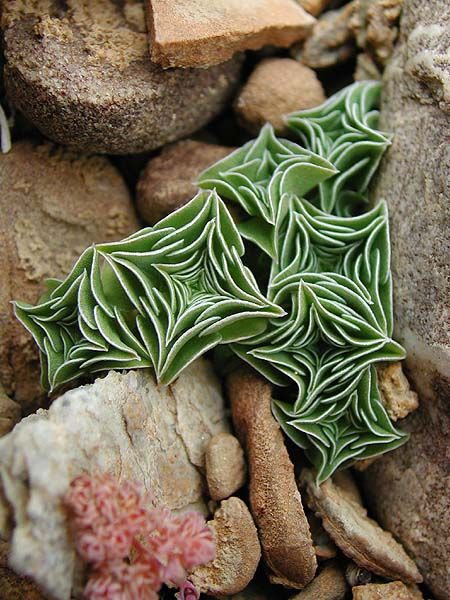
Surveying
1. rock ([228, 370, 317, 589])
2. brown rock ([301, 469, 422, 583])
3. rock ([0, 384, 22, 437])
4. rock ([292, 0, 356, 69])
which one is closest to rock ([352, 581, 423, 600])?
brown rock ([301, 469, 422, 583])

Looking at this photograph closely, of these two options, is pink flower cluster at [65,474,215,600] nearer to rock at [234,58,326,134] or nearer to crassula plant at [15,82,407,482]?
crassula plant at [15,82,407,482]

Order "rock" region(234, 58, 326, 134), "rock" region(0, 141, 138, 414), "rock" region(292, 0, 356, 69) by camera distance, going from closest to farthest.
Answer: "rock" region(0, 141, 138, 414) → "rock" region(234, 58, 326, 134) → "rock" region(292, 0, 356, 69)

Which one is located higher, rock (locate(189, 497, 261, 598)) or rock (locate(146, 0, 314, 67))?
rock (locate(146, 0, 314, 67))

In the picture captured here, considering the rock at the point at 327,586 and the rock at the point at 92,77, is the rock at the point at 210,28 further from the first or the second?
the rock at the point at 327,586

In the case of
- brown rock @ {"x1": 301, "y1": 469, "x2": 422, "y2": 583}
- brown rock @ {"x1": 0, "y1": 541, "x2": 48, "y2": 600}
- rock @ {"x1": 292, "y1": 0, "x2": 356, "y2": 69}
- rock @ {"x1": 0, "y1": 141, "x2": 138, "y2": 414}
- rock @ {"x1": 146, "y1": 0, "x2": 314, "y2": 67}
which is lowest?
brown rock @ {"x1": 301, "y1": 469, "x2": 422, "y2": 583}

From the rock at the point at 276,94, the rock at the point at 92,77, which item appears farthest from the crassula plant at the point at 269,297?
the rock at the point at 92,77

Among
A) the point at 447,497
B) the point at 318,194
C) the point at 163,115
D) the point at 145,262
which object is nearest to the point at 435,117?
the point at 318,194

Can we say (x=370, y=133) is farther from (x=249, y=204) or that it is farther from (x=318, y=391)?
(x=318, y=391)

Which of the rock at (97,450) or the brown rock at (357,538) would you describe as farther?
the brown rock at (357,538)
